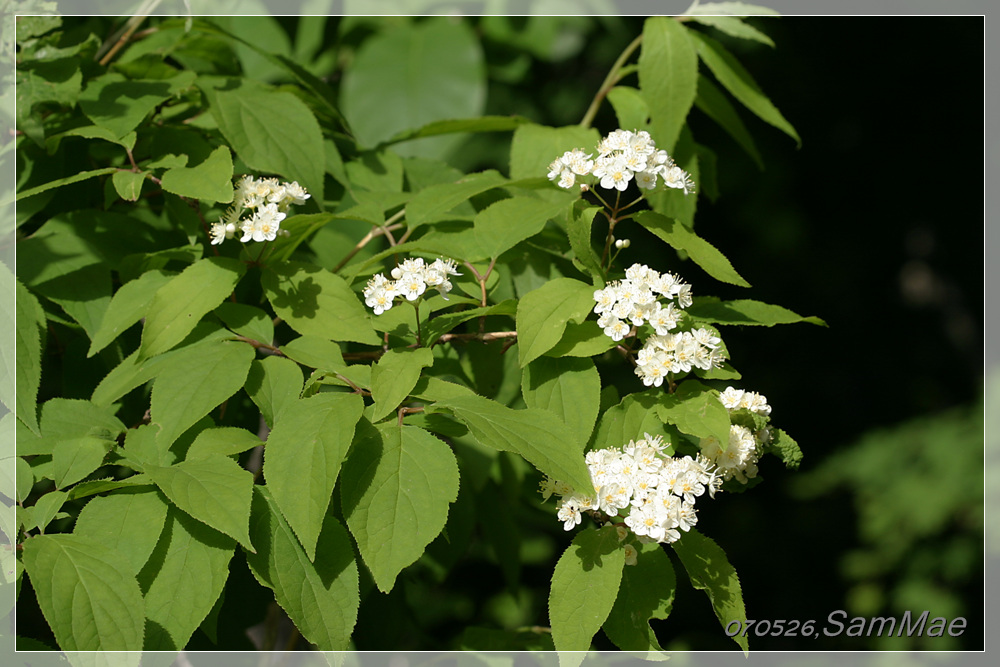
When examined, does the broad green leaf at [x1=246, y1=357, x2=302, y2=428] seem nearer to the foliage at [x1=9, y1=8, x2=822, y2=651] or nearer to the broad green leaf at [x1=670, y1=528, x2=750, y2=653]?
the foliage at [x1=9, y1=8, x2=822, y2=651]

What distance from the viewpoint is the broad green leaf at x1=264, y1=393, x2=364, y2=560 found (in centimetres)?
86

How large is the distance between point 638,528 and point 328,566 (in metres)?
0.36

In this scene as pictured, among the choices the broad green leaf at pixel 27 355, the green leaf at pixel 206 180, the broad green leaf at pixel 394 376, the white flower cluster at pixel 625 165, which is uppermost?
the white flower cluster at pixel 625 165

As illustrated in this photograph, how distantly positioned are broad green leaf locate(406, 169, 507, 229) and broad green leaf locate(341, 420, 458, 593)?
1.22ft

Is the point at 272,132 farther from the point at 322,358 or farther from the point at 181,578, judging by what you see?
the point at 181,578

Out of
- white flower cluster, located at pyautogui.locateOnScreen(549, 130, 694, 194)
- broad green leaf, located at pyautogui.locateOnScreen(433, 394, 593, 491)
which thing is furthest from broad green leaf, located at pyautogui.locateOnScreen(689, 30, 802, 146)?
broad green leaf, located at pyautogui.locateOnScreen(433, 394, 593, 491)

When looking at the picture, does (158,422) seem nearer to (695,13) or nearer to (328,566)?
(328,566)

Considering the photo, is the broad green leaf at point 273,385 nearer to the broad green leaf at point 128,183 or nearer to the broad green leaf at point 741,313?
the broad green leaf at point 128,183

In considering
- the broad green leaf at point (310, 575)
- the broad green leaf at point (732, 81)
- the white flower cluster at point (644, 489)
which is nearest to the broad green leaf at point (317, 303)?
the broad green leaf at point (310, 575)

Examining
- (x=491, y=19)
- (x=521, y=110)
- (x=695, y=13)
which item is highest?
(x=695, y=13)

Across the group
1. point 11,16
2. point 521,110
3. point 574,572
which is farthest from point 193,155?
point 521,110

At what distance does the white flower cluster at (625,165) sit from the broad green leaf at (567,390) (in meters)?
0.27

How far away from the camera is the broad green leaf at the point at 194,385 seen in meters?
0.97

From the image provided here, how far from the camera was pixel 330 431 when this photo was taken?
89cm
